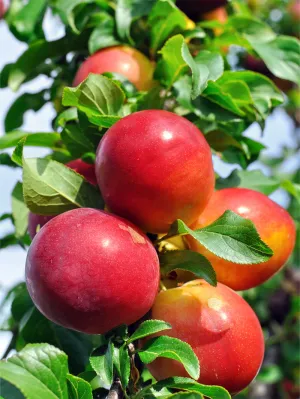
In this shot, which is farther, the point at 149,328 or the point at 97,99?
the point at 97,99

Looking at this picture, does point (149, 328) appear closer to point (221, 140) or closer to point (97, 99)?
point (97, 99)

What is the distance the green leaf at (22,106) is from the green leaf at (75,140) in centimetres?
42

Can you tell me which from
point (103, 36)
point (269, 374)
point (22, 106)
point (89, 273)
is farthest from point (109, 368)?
point (269, 374)

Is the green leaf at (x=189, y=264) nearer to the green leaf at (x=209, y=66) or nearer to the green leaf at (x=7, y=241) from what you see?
the green leaf at (x=209, y=66)

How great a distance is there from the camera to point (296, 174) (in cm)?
331

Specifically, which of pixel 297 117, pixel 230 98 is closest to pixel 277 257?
pixel 230 98

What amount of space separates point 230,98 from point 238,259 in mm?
329

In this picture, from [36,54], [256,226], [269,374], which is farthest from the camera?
Answer: [269,374]

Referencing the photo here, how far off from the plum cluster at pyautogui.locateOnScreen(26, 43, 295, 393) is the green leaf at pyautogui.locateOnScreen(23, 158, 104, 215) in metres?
0.05

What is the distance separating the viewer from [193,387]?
77cm

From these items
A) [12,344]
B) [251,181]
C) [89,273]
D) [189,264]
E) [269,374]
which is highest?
[89,273]

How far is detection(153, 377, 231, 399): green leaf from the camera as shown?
0.75 m

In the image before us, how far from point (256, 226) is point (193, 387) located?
290mm

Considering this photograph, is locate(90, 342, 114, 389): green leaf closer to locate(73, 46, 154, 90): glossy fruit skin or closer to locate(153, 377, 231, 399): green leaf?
locate(153, 377, 231, 399): green leaf
